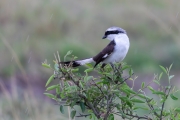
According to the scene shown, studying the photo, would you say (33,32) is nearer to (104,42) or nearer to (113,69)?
(104,42)

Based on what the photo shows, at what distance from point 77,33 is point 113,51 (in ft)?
24.8

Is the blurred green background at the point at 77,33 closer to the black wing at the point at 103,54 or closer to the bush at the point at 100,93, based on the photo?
the black wing at the point at 103,54

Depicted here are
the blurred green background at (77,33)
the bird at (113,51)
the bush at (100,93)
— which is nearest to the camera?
the bush at (100,93)

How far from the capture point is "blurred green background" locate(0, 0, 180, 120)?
9.47m

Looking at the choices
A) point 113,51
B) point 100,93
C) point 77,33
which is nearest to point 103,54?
point 113,51

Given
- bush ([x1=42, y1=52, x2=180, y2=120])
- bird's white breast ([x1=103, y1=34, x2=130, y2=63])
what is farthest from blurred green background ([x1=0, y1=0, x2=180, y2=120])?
bush ([x1=42, y1=52, x2=180, y2=120])

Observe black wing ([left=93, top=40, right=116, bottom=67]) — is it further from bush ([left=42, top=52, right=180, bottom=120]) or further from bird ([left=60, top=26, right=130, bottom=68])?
bush ([left=42, top=52, right=180, bottom=120])

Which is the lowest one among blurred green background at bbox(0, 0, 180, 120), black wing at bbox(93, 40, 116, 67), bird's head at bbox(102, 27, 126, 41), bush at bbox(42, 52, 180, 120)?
bush at bbox(42, 52, 180, 120)

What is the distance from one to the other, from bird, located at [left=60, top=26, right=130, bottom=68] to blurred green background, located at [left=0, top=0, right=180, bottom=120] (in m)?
4.74

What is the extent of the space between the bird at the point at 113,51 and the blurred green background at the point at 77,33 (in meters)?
4.74

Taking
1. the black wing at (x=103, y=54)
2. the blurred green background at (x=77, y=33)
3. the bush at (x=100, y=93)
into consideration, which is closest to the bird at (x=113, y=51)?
the black wing at (x=103, y=54)

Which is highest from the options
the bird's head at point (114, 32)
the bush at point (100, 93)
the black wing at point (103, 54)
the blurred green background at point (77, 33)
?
the blurred green background at point (77, 33)

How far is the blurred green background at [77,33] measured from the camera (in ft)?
31.1

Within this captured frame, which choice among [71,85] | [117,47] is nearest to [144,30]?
[117,47]
